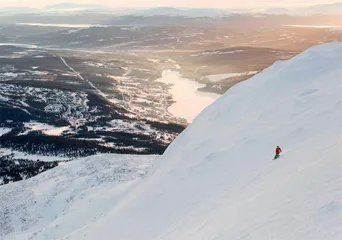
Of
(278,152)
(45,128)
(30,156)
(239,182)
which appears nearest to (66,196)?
(239,182)

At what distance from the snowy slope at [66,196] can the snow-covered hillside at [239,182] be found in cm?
19

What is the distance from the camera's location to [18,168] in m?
88.6

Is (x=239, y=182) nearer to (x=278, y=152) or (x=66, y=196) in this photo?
(x=278, y=152)

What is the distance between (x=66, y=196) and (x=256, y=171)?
34823 millimetres

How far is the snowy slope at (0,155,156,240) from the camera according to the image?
51.2 m

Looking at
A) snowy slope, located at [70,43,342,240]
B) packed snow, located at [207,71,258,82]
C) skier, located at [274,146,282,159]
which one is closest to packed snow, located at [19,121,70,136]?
snowy slope, located at [70,43,342,240]

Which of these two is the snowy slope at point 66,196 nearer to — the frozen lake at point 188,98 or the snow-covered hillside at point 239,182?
the snow-covered hillside at point 239,182

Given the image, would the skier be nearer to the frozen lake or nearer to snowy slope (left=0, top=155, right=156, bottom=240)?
snowy slope (left=0, top=155, right=156, bottom=240)

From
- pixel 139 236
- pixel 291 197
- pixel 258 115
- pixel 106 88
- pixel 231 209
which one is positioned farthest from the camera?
pixel 106 88

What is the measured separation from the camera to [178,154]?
150 feet

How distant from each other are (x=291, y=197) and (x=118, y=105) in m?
134

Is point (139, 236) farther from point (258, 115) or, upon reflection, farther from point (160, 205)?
point (258, 115)

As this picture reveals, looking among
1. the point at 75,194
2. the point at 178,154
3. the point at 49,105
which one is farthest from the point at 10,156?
the point at 178,154

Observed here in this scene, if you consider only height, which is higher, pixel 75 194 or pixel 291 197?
pixel 291 197
